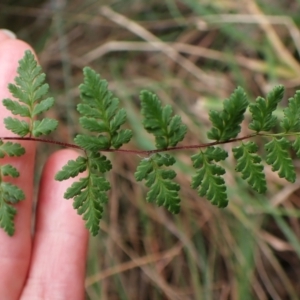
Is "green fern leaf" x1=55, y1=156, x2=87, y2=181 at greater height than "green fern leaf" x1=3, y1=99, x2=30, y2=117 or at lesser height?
lesser

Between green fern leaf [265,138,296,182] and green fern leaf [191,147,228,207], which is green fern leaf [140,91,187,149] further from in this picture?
green fern leaf [265,138,296,182]

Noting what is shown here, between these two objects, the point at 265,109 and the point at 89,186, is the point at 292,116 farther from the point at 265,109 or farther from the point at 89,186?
the point at 89,186

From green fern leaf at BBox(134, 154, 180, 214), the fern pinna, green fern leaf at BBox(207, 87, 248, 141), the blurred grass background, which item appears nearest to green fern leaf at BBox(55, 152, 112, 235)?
the fern pinna

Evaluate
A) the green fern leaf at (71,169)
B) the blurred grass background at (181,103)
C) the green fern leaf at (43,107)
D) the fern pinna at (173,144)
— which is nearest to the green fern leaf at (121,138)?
the fern pinna at (173,144)

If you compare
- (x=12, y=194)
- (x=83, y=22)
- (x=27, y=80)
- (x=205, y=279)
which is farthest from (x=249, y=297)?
(x=83, y=22)

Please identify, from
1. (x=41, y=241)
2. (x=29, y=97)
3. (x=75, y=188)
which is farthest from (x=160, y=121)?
(x=41, y=241)

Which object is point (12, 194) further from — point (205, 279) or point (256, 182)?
point (205, 279)

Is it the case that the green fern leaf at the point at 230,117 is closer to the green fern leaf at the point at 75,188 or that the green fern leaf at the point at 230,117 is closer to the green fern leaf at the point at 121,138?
the green fern leaf at the point at 121,138
